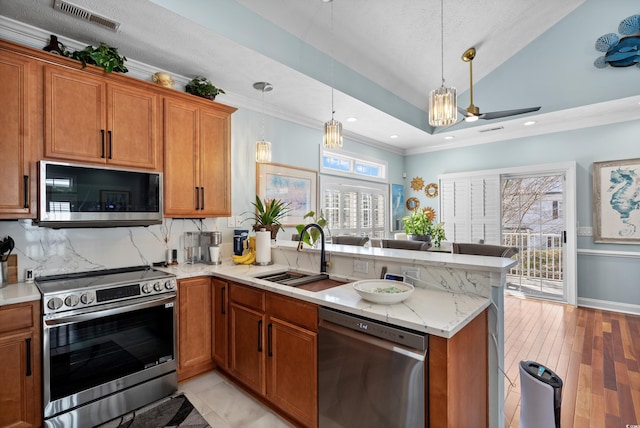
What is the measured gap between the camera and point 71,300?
1896 millimetres

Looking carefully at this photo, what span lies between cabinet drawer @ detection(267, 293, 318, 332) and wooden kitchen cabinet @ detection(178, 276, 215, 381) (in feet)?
2.71

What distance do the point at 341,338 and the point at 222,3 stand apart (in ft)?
8.54

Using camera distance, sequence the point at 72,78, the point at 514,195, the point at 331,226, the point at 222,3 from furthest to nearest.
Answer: the point at 514,195 < the point at 331,226 < the point at 222,3 < the point at 72,78

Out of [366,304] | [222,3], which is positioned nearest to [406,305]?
[366,304]

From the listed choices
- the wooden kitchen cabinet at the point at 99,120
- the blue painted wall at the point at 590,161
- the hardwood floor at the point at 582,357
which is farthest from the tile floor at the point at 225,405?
the blue painted wall at the point at 590,161

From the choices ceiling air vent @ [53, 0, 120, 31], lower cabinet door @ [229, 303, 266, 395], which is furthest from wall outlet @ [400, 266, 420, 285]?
ceiling air vent @ [53, 0, 120, 31]

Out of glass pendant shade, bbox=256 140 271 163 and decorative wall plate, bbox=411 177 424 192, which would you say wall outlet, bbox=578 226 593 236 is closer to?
decorative wall plate, bbox=411 177 424 192

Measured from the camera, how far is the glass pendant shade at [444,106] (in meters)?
2.48

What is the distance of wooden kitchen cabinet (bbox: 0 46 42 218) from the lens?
1937 millimetres

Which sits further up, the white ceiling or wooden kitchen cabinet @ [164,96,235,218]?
the white ceiling

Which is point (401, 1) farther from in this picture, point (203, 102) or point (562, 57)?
point (562, 57)

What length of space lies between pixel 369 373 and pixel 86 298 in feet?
6.02

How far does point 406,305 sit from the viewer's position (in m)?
1.60

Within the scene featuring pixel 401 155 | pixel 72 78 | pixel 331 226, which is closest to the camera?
pixel 72 78
